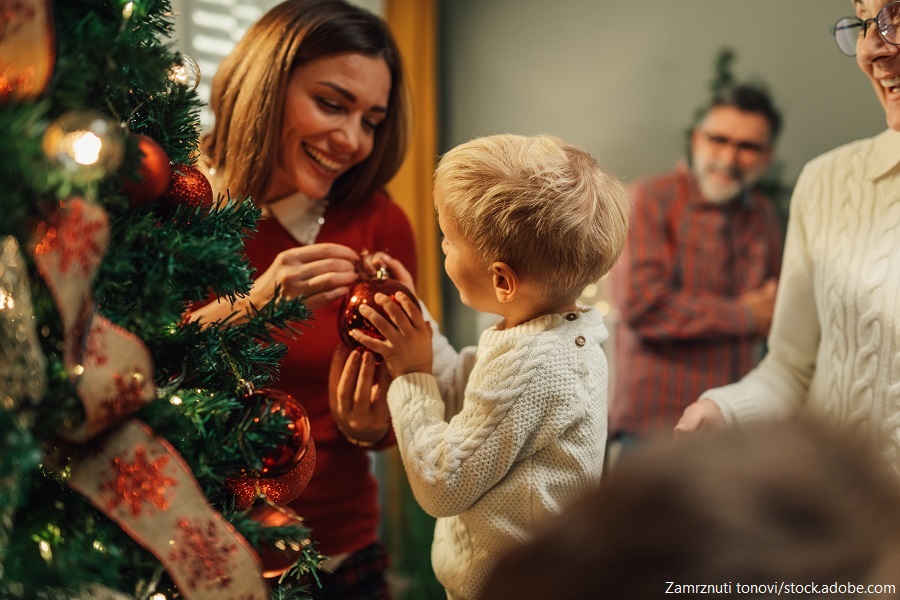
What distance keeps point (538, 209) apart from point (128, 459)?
610mm

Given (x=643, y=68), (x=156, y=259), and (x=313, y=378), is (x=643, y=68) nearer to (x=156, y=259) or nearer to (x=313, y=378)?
(x=313, y=378)

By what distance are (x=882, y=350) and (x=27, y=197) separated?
3.75 feet

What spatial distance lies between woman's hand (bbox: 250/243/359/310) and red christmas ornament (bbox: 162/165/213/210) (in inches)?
11.9

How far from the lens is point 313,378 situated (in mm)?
1462

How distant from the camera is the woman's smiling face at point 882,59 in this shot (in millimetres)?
1165

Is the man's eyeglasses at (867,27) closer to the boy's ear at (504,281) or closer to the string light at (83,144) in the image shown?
the boy's ear at (504,281)

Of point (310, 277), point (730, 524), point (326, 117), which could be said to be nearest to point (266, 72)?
point (326, 117)

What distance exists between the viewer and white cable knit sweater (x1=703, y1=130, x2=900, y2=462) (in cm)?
122

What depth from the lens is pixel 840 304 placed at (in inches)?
Result: 50.4

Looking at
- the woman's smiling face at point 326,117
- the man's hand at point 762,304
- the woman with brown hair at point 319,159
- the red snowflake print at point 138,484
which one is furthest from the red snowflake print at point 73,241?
the man's hand at point 762,304

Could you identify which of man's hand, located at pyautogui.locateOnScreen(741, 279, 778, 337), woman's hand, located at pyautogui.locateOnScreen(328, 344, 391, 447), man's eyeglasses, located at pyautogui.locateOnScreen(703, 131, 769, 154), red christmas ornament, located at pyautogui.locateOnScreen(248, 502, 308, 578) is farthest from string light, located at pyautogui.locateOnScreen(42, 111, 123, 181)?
man's eyeglasses, located at pyautogui.locateOnScreen(703, 131, 769, 154)

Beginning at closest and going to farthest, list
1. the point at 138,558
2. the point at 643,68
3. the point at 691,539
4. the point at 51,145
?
the point at 691,539, the point at 51,145, the point at 138,558, the point at 643,68

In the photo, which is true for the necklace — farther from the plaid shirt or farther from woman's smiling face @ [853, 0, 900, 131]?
the plaid shirt

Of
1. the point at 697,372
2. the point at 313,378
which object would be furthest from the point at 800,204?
the point at 697,372
